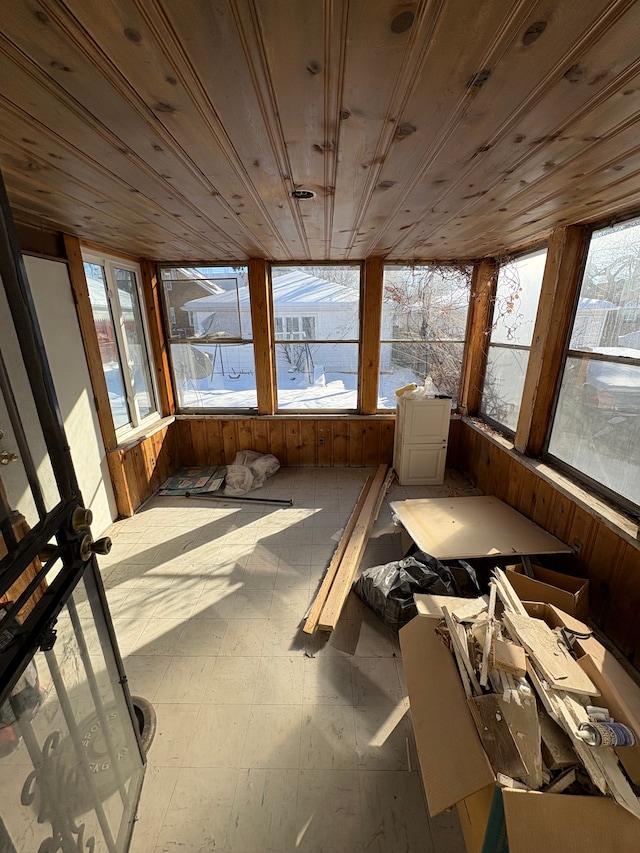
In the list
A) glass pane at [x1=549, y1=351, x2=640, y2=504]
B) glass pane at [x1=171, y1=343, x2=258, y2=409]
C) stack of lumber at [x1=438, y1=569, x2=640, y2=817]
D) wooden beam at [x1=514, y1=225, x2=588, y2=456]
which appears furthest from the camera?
glass pane at [x1=171, y1=343, x2=258, y2=409]

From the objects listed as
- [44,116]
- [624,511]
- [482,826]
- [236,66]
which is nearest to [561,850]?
[482,826]

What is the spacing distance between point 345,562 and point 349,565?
47 mm

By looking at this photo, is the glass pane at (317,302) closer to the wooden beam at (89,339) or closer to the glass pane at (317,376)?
the glass pane at (317,376)

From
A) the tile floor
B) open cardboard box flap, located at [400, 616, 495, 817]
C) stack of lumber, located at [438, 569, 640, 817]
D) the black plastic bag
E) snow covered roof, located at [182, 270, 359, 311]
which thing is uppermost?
snow covered roof, located at [182, 270, 359, 311]

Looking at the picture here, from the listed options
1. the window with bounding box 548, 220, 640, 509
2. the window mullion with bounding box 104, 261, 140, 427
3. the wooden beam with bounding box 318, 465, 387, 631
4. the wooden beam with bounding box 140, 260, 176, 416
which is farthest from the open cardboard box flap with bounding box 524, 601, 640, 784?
the wooden beam with bounding box 140, 260, 176, 416

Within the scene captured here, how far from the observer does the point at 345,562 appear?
2586 mm

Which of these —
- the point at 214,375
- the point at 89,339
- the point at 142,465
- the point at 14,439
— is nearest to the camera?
the point at 14,439

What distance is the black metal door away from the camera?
795 millimetres

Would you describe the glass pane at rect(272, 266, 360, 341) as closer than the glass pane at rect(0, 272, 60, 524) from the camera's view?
No

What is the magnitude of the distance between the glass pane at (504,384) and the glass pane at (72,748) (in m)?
3.46

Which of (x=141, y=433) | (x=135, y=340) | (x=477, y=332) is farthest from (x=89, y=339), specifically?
(x=477, y=332)

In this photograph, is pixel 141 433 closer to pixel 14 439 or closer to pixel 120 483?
pixel 120 483

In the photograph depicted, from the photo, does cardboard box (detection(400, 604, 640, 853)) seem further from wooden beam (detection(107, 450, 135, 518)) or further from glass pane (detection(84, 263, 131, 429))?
glass pane (detection(84, 263, 131, 429))

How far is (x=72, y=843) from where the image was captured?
3.23ft
